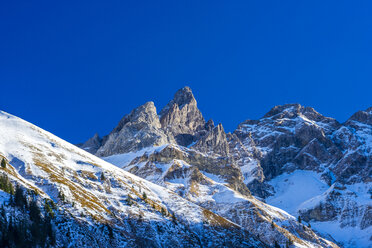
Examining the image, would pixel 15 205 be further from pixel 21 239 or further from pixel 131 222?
pixel 131 222

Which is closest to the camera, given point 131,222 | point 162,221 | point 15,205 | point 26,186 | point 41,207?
point 15,205

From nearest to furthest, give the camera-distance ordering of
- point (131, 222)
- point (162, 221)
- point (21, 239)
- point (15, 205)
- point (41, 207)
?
point (21, 239)
point (15, 205)
point (41, 207)
point (131, 222)
point (162, 221)

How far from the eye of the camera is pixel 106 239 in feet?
523

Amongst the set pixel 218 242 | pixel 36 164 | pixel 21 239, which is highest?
pixel 36 164

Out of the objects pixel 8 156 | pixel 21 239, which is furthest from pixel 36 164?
→ pixel 21 239

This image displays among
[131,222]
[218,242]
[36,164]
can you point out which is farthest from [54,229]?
[218,242]

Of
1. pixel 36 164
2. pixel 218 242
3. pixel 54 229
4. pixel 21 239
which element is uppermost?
pixel 36 164

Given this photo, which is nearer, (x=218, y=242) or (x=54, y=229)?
(x=54, y=229)

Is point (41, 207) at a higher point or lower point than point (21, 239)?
higher

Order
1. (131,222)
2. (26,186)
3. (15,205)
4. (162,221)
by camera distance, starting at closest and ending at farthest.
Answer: (15,205) < (26,186) < (131,222) < (162,221)

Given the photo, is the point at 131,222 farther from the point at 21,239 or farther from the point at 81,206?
the point at 21,239

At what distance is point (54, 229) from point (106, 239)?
64.8ft

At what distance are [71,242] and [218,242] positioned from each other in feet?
235

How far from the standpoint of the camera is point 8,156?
633 feet
